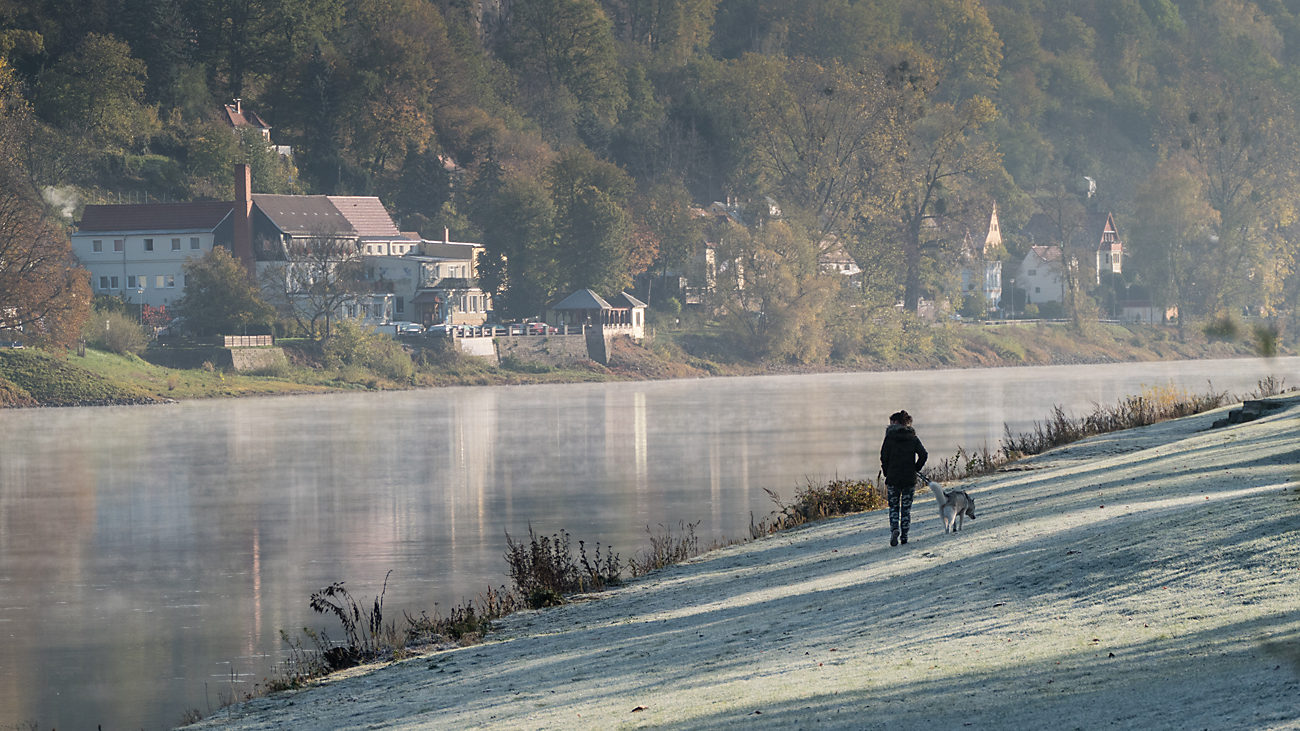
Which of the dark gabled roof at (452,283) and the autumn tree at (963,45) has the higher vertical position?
the autumn tree at (963,45)

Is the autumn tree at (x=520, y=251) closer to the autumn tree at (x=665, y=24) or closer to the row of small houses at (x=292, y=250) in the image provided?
the row of small houses at (x=292, y=250)

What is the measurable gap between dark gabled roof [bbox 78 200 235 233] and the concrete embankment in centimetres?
9049

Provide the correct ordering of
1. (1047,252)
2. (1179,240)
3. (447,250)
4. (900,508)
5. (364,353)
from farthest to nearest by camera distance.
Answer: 1. (1047,252)
2. (1179,240)
3. (447,250)
4. (364,353)
5. (900,508)

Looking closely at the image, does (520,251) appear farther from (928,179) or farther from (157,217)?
(928,179)

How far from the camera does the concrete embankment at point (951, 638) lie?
9703 millimetres

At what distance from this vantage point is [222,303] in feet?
297

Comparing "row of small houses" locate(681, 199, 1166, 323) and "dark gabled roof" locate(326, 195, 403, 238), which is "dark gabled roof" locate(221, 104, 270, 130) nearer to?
"dark gabled roof" locate(326, 195, 403, 238)

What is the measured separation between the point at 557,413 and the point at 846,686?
6070cm

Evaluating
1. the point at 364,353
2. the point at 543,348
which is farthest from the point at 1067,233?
the point at 364,353

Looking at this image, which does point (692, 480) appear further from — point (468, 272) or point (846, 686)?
point (468, 272)

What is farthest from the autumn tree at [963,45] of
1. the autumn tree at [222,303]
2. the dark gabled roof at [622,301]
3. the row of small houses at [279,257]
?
the autumn tree at [222,303]

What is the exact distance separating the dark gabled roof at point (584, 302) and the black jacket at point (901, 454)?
3500 inches

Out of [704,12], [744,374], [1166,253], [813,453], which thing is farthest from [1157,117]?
[813,453]

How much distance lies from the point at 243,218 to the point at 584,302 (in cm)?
2482
